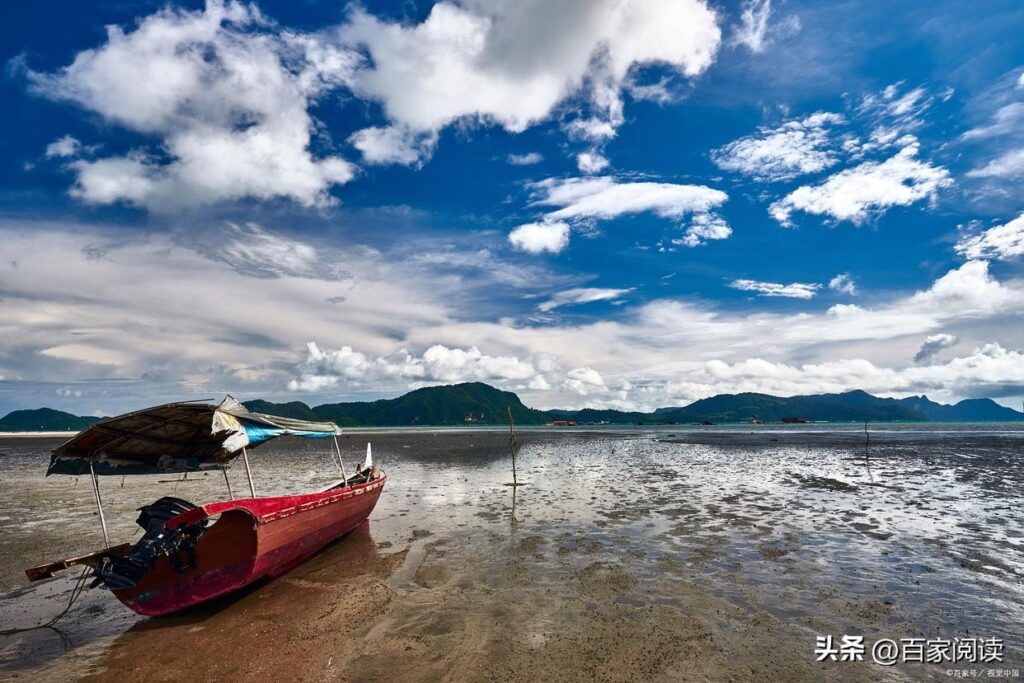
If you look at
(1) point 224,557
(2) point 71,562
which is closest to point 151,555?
(1) point 224,557

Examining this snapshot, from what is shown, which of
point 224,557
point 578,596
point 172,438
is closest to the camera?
point 224,557

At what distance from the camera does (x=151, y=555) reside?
354 inches

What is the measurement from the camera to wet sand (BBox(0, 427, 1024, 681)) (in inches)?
294

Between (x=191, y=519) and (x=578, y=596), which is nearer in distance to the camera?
(x=191, y=519)

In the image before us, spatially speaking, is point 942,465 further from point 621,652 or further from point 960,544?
point 621,652

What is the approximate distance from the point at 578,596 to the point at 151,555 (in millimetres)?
8795

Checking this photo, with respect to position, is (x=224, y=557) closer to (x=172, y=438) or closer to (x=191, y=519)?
(x=191, y=519)

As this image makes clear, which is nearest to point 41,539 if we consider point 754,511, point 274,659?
point 274,659

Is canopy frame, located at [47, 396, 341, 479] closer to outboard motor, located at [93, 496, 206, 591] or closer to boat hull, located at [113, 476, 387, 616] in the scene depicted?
boat hull, located at [113, 476, 387, 616]

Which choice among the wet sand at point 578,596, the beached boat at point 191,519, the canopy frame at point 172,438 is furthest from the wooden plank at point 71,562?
the canopy frame at point 172,438

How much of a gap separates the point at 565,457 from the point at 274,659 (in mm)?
38732

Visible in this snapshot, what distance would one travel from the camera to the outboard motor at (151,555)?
8.86 metres

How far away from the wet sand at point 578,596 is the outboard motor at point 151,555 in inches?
44.6

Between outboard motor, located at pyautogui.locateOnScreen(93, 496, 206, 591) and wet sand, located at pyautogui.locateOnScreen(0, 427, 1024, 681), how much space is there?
3.72ft
